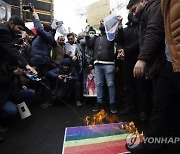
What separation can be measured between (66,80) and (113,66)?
1193 mm

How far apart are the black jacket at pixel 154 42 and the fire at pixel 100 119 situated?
1679 millimetres

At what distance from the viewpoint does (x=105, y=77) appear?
440 cm

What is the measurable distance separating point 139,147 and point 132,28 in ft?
7.44

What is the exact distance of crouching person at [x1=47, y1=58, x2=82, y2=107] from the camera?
5.00 m

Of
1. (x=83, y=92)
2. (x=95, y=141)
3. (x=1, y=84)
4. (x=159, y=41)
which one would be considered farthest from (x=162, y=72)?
(x=83, y=92)

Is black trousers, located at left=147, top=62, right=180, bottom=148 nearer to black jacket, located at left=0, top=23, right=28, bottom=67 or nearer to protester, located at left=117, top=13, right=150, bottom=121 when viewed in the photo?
protester, located at left=117, top=13, right=150, bottom=121

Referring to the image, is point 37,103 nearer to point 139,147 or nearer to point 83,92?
point 83,92

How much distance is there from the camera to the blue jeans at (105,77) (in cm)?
429

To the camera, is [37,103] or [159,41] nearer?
[159,41]

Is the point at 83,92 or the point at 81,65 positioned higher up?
the point at 81,65

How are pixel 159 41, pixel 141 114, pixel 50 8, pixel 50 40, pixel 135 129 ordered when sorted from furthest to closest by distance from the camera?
1. pixel 50 8
2. pixel 50 40
3. pixel 141 114
4. pixel 135 129
5. pixel 159 41

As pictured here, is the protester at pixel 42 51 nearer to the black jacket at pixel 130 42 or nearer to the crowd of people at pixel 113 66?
the crowd of people at pixel 113 66

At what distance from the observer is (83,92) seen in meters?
5.07

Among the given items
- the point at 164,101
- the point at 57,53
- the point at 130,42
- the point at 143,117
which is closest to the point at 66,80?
the point at 57,53
